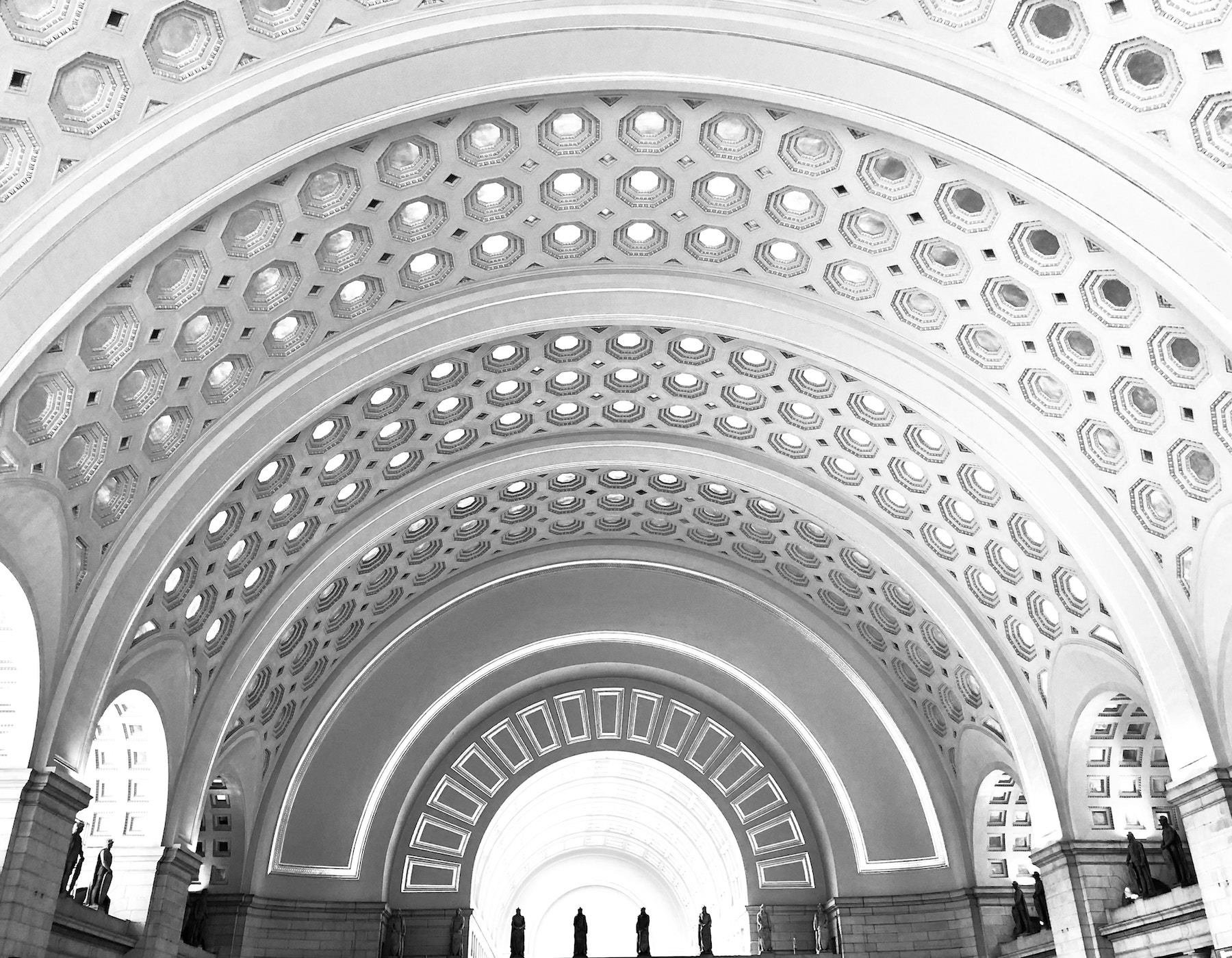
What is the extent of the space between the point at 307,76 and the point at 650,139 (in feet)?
16.3

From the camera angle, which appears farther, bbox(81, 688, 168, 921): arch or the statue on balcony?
the statue on balcony

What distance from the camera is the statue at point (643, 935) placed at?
2678cm

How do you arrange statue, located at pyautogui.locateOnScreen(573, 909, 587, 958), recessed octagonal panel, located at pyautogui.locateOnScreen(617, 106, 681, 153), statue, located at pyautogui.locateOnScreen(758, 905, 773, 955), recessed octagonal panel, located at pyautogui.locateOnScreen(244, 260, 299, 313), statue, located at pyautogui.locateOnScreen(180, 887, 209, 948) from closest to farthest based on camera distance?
recessed octagonal panel, located at pyautogui.locateOnScreen(617, 106, 681, 153) < recessed octagonal panel, located at pyautogui.locateOnScreen(244, 260, 299, 313) < statue, located at pyautogui.locateOnScreen(180, 887, 209, 948) < statue, located at pyautogui.locateOnScreen(758, 905, 773, 955) < statue, located at pyautogui.locateOnScreen(573, 909, 587, 958)

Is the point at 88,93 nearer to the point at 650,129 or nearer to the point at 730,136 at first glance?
the point at 650,129

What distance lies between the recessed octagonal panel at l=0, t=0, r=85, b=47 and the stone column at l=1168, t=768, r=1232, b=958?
18106 mm

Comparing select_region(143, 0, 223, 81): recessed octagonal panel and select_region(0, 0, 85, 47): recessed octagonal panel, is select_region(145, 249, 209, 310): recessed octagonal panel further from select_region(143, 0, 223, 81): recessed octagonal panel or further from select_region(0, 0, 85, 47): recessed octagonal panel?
select_region(0, 0, 85, 47): recessed octagonal panel

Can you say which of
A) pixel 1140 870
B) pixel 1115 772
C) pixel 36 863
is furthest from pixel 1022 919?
pixel 36 863

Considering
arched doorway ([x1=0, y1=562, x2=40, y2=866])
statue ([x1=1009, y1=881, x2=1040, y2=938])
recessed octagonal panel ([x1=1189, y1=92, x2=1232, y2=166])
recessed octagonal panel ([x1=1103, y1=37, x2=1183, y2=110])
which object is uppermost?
recessed octagonal panel ([x1=1103, y1=37, x2=1183, y2=110])

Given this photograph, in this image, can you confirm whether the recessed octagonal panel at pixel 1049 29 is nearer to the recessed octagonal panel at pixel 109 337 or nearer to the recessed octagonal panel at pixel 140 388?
the recessed octagonal panel at pixel 109 337

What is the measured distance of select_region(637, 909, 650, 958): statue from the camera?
2678 centimetres

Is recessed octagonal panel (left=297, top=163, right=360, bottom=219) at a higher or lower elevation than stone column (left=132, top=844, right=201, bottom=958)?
higher

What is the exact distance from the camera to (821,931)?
2652 cm

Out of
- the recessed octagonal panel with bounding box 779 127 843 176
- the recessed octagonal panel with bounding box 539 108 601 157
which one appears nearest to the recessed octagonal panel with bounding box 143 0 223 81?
the recessed octagonal panel with bounding box 539 108 601 157

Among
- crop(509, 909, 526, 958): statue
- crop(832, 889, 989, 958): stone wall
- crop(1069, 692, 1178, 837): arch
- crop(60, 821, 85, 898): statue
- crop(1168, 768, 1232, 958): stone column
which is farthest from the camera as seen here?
crop(509, 909, 526, 958): statue
